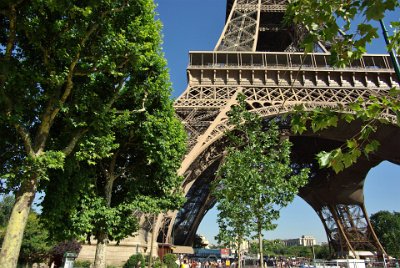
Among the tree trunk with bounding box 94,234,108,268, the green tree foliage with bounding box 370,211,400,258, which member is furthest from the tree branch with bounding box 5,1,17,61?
the green tree foliage with bounding box 370,211,400,258

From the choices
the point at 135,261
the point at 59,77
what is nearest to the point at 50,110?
the point at 59,77

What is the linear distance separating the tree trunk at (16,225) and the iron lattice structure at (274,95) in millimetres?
12920

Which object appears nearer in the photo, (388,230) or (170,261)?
(170,261)

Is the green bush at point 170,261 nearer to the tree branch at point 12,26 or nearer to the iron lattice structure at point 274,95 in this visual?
the iron lattice structure at point 274,95

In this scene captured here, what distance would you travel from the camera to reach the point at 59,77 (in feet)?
31.7

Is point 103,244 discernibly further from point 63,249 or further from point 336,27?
point 63,249

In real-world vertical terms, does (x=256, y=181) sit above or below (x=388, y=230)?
below

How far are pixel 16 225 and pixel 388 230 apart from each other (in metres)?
76.1

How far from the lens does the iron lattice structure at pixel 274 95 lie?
25469mm

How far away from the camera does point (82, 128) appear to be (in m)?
11.2

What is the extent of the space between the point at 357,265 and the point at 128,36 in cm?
2429

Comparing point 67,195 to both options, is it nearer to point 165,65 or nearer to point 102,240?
point 102,240

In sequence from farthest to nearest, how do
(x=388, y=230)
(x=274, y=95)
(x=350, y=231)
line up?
(x=388, y=230) < (x=350, y=231) < (x=274, y=95)

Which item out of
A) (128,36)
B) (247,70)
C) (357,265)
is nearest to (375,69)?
(247,70)
